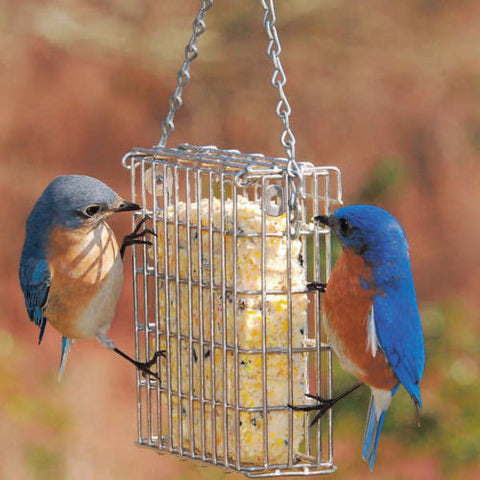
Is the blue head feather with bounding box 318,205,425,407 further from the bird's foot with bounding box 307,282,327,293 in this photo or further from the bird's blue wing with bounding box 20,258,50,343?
the bird's blue wing with bounding box 20,258,50,343

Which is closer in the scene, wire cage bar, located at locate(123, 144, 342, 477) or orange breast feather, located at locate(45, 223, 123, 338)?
wire cage bar, located at locate(123, 144, 342, 477)

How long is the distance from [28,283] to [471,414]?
3035 mm

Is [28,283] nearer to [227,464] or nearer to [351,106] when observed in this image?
[227,464]

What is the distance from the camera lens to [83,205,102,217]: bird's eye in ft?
16.6

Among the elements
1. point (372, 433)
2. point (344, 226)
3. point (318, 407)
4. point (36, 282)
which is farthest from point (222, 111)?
point (318, 407)

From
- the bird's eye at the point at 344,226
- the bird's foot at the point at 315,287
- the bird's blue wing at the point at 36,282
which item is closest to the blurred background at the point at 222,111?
the bird's blue wing at the point at 36,282

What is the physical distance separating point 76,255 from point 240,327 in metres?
0.94

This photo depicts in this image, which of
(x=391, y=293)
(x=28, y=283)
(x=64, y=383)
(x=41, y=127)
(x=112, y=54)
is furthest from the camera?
(x=41, y=127)

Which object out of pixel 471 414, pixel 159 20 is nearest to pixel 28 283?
pixel 471 414

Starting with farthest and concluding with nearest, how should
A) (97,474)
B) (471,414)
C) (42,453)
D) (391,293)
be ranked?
1. (97,474)
2. (42,453)
3. (471,414)
4. (391,293)

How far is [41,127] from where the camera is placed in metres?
12.7

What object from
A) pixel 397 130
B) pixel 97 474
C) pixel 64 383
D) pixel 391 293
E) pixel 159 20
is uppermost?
pixel 159 20

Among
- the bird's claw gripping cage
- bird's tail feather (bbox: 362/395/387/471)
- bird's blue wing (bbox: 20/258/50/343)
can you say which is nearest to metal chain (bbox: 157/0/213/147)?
the bird's claw gripping cage

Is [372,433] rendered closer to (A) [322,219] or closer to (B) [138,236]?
(A) [322,219]
